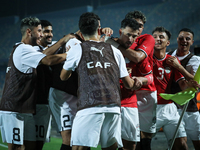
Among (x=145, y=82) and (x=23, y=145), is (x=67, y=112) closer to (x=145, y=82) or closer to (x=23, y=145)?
(x=23, y=145)

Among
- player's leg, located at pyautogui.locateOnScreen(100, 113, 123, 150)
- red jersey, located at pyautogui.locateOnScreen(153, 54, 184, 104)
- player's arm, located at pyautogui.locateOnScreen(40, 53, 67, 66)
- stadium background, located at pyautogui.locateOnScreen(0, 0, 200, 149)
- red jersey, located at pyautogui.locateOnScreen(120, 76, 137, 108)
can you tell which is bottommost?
player's leg, located at pyautogui.locateOnScreen(100, 113, 123, 150)

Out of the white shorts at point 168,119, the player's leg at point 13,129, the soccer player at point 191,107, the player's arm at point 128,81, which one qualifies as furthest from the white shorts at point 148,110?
the player's leg at point 13,129

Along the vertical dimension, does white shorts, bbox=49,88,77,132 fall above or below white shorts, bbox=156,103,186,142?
above

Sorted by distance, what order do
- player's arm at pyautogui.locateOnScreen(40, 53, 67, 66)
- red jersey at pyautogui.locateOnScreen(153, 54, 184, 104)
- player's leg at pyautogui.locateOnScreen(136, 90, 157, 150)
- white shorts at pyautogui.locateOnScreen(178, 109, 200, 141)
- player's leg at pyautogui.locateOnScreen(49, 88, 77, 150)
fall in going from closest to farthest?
player's arm at pyautogui.locateOnScreen(40, 53, 67, 66) → player's leg at pyautogui.locateOnScreen(49, 88, 77, 150) → player's leg at pyautogui.locateOnScreen(136, 90, 157, 150) → red jersey at pyautogui.locateOnScreen(153, 54, 184, 104) → white shorts at pyautogui.locateOnScreen(178, 109, 200, 141)

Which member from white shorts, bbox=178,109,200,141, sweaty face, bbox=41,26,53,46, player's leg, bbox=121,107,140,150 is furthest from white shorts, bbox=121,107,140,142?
sweaty face, bbox=41,26,53,46

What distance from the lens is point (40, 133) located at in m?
3.83

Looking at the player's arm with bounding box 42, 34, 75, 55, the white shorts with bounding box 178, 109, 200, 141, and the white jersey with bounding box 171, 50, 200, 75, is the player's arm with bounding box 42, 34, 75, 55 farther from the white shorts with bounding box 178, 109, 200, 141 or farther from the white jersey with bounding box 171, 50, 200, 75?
the white shorts with bounding box 178, 109, 200, 141

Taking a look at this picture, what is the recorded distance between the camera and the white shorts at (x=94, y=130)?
8.16 feet

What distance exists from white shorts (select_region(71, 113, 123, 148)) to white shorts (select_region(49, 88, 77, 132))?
2.67 ft

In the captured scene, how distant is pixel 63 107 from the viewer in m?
3.40

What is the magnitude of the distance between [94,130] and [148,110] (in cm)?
162

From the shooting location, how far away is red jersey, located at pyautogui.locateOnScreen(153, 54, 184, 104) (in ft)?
13.8

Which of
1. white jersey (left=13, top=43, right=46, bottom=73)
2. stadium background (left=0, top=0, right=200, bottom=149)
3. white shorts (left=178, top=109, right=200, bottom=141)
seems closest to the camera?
white jersey (left=13, top=43, right=46, bottom=73)

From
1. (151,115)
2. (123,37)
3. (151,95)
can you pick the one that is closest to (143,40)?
(123,37)
